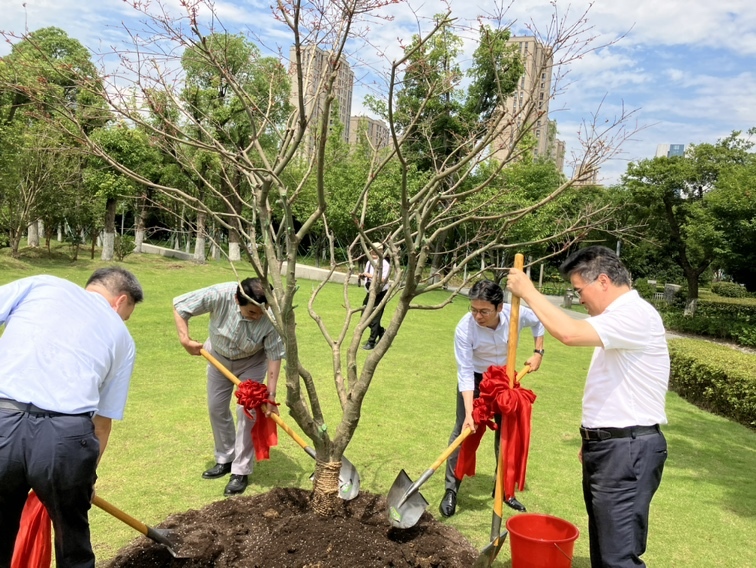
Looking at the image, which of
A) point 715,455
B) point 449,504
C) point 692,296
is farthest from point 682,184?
point 449,504

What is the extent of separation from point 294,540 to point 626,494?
70.8 inches

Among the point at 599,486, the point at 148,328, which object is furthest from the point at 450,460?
the point at 148,328

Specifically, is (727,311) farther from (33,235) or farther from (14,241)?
(33,235)

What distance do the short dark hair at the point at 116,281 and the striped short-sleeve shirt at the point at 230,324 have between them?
1.31 m

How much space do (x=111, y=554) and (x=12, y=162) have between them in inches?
727

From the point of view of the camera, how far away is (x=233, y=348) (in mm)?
4273

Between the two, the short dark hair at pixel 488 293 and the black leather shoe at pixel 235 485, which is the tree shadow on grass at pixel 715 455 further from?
the black leather shoe at pixel 235 485

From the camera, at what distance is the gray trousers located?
14.2 feet

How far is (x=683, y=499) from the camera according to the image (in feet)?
15.7

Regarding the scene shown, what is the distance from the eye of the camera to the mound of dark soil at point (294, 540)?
3105 mm

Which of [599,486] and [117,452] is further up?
[599,486]

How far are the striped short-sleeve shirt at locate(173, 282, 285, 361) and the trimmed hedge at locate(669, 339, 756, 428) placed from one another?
6137mm

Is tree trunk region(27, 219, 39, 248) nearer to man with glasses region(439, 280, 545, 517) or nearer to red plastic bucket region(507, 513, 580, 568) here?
man with glasses region(439, 280, 545, 517)

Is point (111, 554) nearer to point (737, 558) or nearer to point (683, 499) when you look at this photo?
point (737, 558)
